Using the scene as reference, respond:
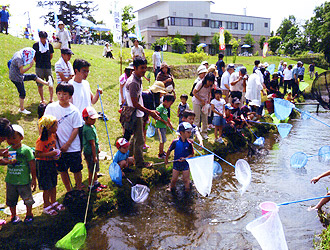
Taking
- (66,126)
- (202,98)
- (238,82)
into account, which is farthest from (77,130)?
(238,82)

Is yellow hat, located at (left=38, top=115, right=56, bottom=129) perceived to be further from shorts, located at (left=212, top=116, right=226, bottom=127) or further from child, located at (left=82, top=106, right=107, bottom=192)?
shorts, located at (left=212, top=116, right=226, bottom=127)

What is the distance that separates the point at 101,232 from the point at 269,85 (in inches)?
432

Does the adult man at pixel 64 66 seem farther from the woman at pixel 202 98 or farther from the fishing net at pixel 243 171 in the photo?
the fishing net at pixel 243 171

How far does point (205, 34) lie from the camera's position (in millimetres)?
52906

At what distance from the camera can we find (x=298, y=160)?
684 centimetres

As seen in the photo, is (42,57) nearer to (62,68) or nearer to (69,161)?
(62,68)

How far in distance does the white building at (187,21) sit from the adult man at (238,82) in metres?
39.4

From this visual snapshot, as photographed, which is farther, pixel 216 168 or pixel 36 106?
pixel 36 106

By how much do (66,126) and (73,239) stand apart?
5.77 feet

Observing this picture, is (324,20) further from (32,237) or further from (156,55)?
(32,237)

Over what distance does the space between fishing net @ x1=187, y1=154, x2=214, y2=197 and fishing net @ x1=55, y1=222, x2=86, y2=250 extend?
6.18 feet

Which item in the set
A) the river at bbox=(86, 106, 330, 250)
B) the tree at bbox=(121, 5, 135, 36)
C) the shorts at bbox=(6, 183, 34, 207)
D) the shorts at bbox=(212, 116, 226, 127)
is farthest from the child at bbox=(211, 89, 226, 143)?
the tree at bbox=(121, 5, 135, 36)

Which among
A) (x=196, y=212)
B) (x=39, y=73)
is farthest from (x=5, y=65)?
(x=196, y=212)

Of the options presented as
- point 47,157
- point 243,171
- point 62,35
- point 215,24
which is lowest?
point 243,171
